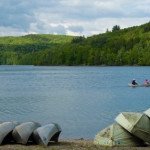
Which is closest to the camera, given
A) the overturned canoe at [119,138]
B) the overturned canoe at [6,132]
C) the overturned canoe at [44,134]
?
the overturned canoe at [119,138]

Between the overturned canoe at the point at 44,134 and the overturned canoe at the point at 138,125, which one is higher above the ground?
the overturned canoe at the point at 138,125

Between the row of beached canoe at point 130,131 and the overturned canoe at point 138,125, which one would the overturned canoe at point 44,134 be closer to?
the row of beached canoe at point 130,131

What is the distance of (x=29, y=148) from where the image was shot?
22.4m

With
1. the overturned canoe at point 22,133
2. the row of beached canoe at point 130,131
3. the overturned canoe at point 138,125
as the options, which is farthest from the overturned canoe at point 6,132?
the overturned canoe at point 138,125

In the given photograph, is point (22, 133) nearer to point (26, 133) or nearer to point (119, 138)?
point (26, 133)

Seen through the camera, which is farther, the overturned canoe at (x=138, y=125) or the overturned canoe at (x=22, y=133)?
the overturned canoe at (x=22, y=133)

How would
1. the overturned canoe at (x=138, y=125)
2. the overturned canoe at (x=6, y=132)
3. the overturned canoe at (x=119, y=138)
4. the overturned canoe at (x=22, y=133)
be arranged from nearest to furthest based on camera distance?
the overturned canoe at (x=138, y=125) < the overturned canoe at (x=119, y=138) < the overturned canoe at (x=22, y=133) < the overturned canoe at (x=6, y=132)

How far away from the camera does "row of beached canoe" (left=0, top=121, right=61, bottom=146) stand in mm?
23734

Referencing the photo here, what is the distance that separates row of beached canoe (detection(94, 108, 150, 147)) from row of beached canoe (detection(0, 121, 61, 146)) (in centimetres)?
255

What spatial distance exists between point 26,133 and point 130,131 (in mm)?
4837

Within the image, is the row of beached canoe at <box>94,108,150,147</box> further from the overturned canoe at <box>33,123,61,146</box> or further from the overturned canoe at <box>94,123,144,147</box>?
the overturned canoe at <box>33,123,61,146</box>

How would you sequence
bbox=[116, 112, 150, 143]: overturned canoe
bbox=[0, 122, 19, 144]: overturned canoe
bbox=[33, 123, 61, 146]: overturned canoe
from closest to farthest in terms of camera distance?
bbox=[116, 112, 150, 143]: overturned canoe
bbox=[33, 123, 61, 146]: overturned canoe
bbox=[0, 122, 19, 144]: overturned canoe

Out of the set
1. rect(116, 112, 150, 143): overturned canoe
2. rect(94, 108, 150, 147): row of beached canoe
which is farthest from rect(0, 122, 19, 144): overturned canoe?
rect(116, 112, 150, 143): overturned canoe

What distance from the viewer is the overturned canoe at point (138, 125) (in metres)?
22.9
